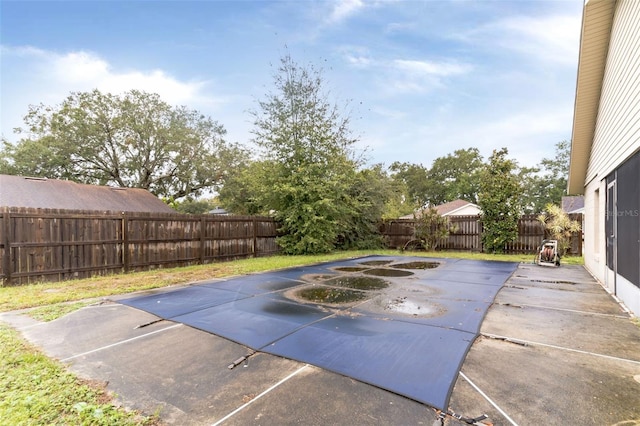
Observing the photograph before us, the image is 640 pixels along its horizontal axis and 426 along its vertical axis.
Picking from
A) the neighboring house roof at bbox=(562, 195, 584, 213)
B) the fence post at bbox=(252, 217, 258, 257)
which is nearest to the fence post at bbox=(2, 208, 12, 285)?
the fence post at bbox=(252, 217, 258, 257)

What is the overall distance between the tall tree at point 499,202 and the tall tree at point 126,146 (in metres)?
16.6

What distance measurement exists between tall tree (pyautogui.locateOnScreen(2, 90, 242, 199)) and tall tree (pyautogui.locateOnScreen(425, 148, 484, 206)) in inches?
1081

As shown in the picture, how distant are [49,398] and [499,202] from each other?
1397cm

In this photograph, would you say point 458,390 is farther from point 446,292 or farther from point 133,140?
point 133,140

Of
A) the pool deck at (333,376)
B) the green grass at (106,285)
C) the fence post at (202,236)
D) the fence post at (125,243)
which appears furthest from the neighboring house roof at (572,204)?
the fence post at (125,243)

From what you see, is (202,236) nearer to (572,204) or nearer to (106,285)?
(106,285)

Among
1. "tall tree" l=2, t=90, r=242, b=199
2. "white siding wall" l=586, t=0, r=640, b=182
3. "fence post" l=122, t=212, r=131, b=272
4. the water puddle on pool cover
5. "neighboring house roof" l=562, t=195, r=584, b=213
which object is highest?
"tall tree" l=2, t=90, r=242, b=199

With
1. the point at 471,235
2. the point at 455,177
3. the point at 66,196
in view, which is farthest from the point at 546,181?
the point at 66,196

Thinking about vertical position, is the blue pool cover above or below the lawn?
below

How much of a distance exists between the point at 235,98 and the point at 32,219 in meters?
9.27

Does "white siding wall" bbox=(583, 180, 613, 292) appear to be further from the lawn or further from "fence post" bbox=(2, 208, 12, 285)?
"fence post" bbox=(2, 208, 12, 285)

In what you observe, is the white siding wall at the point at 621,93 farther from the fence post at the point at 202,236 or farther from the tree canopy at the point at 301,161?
the fence post at the point at 202,236

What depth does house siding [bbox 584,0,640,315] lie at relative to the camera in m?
4.24

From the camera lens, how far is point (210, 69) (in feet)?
39.5
